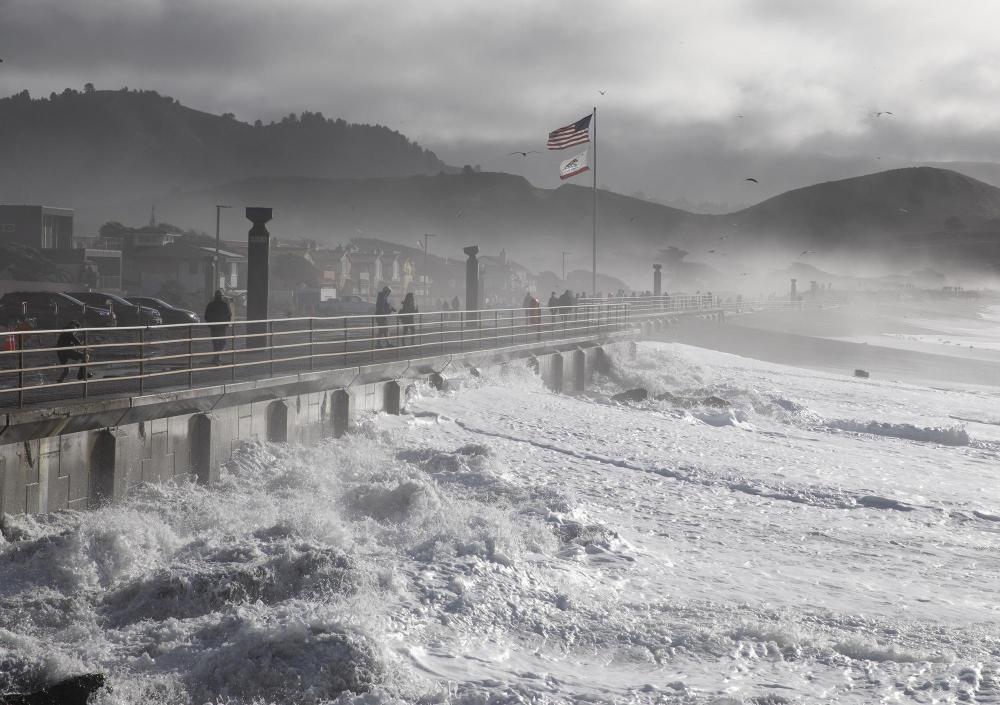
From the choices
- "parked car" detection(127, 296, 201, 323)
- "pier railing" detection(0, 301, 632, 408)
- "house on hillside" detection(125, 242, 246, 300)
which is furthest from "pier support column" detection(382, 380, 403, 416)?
"house on hillside" detection(125, 242, 246, 300)

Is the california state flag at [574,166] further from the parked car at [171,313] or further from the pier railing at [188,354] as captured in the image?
the parked car at [171,313]

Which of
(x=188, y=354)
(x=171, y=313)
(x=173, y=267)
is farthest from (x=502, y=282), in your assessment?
(x=188, y=354)

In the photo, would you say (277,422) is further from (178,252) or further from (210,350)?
(178,252)

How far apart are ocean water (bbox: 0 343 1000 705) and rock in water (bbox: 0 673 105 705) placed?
0.63ft

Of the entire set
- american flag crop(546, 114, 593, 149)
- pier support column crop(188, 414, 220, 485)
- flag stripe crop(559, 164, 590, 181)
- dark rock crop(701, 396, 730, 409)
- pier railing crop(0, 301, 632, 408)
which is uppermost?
american flag crop(546, 114, 593, 149)

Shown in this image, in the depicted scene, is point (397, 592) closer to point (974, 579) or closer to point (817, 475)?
point (974, 579)

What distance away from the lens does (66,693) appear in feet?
26.7

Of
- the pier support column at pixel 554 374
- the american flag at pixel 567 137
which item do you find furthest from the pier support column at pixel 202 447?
the american flag at pixel 567 137

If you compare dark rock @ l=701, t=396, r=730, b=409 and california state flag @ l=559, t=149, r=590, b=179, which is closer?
dark rock @ l=701, t=396, r=730, b=409

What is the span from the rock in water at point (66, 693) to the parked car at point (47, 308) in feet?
69.5

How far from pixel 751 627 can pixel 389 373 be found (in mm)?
11715

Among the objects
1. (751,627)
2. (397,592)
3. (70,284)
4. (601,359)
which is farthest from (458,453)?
(70,284)

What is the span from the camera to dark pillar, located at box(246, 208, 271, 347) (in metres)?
21.9

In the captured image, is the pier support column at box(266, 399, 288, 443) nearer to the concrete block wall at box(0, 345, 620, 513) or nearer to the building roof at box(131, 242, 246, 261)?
the concrete block wall at box(0, 345, 620, 513)
